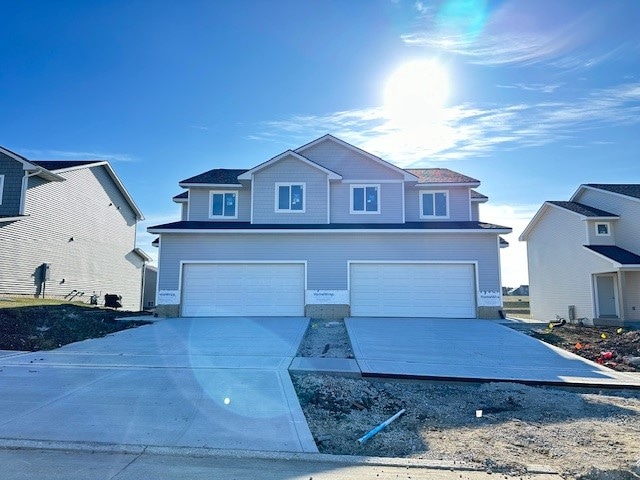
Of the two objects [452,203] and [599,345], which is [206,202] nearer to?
[452,203]

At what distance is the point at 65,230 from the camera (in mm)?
23750

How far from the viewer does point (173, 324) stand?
587 inches

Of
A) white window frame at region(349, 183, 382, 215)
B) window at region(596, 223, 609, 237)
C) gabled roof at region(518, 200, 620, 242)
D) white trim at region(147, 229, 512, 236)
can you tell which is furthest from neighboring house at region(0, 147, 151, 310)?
window at region(596, 223, 609, 237)

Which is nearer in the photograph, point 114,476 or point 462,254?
point 114,476

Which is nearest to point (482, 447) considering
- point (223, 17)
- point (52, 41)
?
point (223, 17)

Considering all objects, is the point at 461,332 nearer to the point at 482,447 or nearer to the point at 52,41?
the point at 482,447

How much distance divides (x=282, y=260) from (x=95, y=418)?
1178 centimetres

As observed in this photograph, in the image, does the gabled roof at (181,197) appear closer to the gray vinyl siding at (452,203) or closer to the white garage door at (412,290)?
the white garage door at (412,290)

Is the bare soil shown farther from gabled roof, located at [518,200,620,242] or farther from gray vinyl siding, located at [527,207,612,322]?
gabled roof, located at [518,200,620,242]

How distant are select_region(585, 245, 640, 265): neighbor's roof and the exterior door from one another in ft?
4.76

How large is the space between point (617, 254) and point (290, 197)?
16.0 m

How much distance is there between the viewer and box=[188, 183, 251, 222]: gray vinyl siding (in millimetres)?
19312

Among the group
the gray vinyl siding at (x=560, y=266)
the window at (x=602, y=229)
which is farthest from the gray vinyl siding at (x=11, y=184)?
the window at (x=602, y=229)

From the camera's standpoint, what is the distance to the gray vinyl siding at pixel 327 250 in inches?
674
